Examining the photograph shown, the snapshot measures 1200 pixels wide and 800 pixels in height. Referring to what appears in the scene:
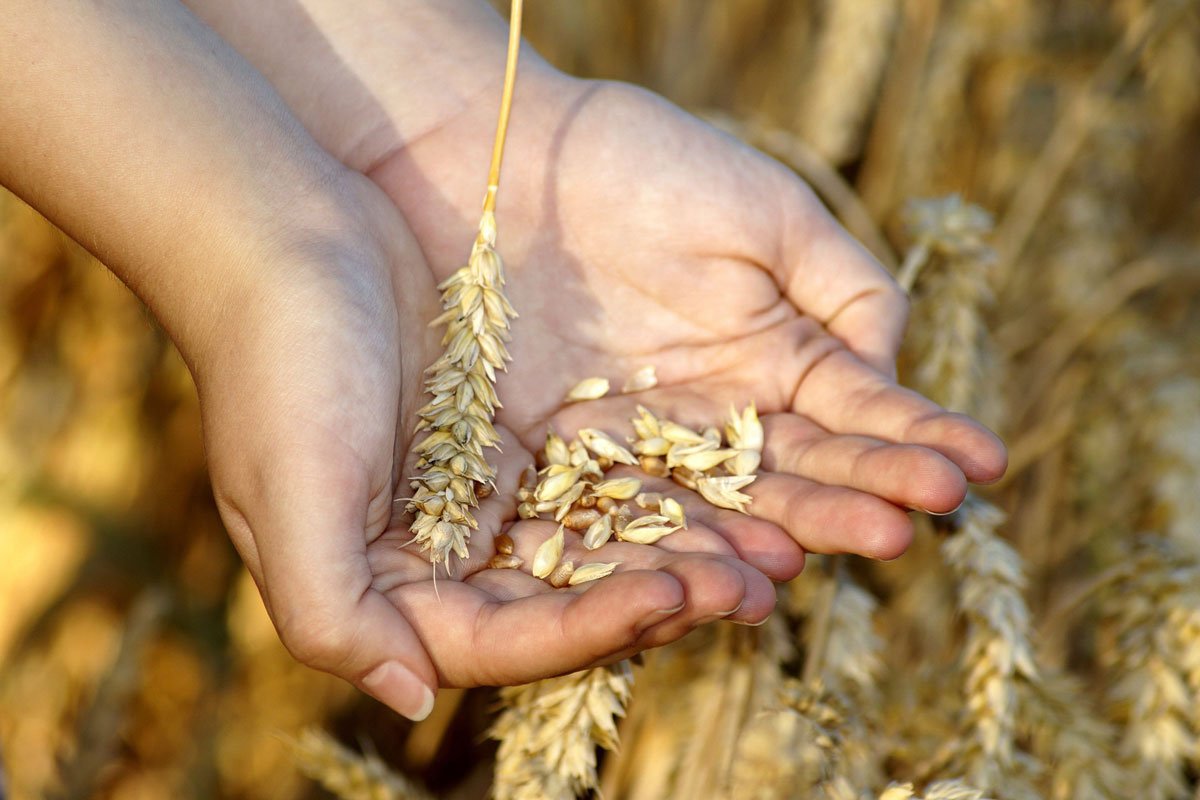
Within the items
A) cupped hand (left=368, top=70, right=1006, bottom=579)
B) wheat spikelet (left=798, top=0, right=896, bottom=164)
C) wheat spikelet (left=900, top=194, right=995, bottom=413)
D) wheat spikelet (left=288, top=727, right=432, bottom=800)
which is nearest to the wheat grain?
cupped hand (left=368, top=70, right=1006, bottom=579)

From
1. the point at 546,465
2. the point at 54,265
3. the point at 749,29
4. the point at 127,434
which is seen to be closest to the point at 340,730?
the point at 127,434

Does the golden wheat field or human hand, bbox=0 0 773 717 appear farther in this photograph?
the golden wheat field

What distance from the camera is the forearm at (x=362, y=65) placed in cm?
157

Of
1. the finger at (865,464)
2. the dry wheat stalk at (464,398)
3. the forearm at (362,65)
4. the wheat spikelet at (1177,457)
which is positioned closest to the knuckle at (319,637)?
the dry wheat stalk at (464,398)

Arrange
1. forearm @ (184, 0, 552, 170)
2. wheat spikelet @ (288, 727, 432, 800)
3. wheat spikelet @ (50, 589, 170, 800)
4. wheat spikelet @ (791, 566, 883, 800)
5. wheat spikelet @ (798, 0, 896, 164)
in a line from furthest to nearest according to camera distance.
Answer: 1. wheat spikelet @ (798, 0, 896, 164)
2. forearm @ (184, 0, 552, 170)
3. wheat spikelet @ (50, 589, 170, 800)
4. wheat spikelet @ (288, 727, 432, 800)
5. wheat spikelet @ (791, 566, 883, 800)

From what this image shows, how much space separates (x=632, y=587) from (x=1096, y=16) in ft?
7.33

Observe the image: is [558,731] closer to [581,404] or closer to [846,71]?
[581,404]

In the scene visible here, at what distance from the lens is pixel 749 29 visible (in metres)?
2.75

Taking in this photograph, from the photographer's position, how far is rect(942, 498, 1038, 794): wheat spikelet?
116 cm

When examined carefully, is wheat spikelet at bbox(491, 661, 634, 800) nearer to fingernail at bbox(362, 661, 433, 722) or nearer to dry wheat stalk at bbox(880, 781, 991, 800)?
fingernail at bbox(362, 661, 433, 722)

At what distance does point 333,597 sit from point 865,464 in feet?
2.14

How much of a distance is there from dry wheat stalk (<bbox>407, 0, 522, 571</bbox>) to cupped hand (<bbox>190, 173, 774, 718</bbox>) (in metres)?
0.04

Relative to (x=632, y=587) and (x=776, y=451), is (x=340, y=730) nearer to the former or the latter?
(x=776, y=451)

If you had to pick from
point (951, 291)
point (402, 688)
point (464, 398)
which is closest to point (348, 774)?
point (402, 688)
